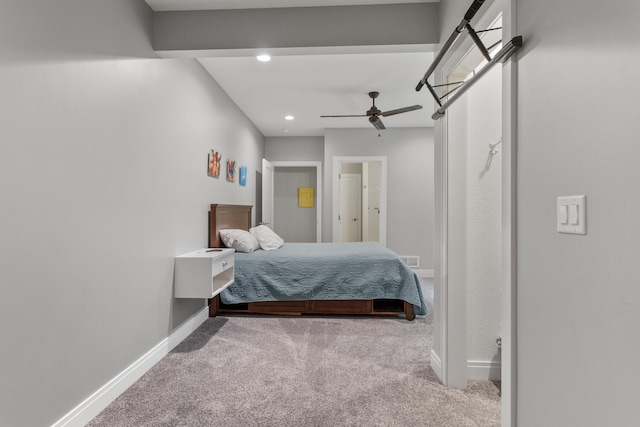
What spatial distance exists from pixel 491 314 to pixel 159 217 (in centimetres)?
243

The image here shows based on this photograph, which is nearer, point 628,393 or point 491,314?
point 628,393

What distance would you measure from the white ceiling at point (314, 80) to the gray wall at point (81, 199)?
0.72 m

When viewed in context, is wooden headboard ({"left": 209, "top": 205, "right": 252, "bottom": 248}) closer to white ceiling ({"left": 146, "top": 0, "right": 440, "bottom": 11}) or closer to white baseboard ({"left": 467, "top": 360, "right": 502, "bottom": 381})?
white ceiling ({"left": 146, "top": 0, "right": 440, "bottom": 11})

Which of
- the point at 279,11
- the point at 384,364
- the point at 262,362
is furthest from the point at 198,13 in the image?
the point at 384,364

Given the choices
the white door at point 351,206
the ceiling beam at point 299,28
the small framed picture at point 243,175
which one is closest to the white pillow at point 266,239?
the small framed picture at point 243,175

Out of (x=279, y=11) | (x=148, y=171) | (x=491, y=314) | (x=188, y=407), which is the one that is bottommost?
(x=188, y=407)

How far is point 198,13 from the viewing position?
228 cm

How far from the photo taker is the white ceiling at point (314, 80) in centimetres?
303

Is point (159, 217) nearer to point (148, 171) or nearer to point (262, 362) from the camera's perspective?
point (148, 171)

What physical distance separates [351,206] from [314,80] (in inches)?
174

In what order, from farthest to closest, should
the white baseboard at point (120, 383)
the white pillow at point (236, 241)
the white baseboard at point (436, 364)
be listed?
the white pillow at point (236, 241)
the white baseboard at point (436, 364)
the white baseboard at point (120, 383)

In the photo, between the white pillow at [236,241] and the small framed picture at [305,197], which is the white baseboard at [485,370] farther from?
the small framed picture at [305,197]

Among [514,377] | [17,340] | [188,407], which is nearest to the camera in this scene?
[514,377]

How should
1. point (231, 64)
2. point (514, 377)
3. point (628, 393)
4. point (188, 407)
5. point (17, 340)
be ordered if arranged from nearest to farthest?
point (628, 393)
point (514, 377)
point (17, 340)
point (188, 407)
point (231, 64)
